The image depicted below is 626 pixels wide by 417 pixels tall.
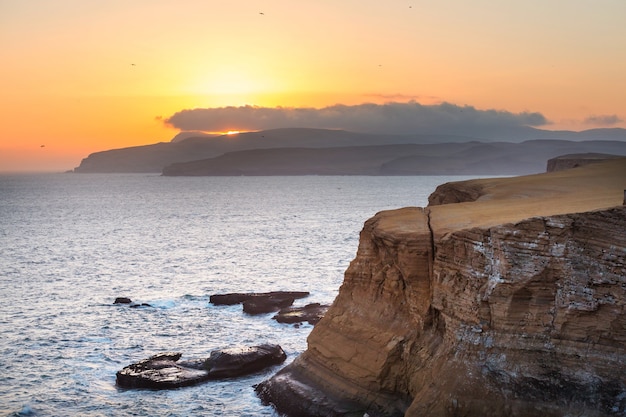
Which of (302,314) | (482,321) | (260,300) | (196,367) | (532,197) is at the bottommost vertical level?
(196,367)

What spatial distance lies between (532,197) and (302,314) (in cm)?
1429

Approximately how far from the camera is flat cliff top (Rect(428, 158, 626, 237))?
72.4ft

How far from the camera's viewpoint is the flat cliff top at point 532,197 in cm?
2208

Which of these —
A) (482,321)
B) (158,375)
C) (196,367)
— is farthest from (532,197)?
(158,375)

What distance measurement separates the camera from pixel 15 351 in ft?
105

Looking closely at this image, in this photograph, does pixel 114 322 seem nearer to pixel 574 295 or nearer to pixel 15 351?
pixel 15 351

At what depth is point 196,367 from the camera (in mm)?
28688

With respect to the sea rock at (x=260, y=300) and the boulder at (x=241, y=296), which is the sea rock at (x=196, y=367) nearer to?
the sea rock at (x=260, y=300)

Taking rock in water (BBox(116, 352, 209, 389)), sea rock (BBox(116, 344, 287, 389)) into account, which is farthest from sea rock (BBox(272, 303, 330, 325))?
rock in water (BBox(116, 352, 209, 389))

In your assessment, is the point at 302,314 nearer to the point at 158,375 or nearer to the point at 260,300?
the point at 260,300

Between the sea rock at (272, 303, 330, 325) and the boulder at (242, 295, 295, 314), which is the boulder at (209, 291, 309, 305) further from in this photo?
the sea rock at (272, 303, 330, 325)

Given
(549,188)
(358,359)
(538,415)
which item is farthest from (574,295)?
(549,188)

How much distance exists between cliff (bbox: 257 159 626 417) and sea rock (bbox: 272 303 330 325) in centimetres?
1108

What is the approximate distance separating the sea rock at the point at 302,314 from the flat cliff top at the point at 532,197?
958 cm
